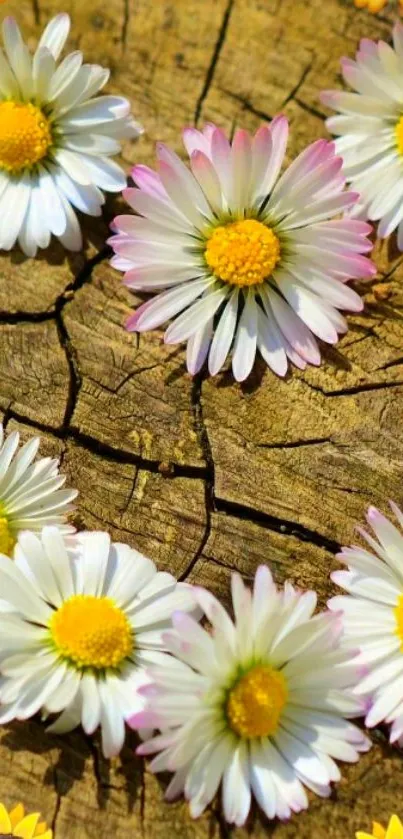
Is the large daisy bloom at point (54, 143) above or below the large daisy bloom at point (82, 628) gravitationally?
above

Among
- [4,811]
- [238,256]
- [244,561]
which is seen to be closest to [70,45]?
[238,256]

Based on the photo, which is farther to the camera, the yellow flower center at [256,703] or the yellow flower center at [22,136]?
the yellow flower center at [22,136]

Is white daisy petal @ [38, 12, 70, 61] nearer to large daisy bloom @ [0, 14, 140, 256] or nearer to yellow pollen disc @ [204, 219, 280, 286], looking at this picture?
large daisy bloom @ [0, 14, 140, 256]

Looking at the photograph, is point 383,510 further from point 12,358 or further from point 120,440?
point 12,358

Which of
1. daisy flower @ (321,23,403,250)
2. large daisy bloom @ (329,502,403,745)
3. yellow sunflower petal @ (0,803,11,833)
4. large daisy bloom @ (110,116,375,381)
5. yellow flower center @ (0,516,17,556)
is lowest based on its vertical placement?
yellow sunflower petal @ (0,803,11,833)

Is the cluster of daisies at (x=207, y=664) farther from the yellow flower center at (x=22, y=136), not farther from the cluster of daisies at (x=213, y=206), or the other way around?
the yellow flower center at (x=22, y=136)

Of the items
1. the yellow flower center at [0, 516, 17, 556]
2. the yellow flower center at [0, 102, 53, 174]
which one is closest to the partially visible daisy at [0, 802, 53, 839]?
the yellow flower center at [0, 516, 17, 556]

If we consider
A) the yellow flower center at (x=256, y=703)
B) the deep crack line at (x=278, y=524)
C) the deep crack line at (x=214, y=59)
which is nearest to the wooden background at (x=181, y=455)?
the deep crack line at (x=278, y=524)
